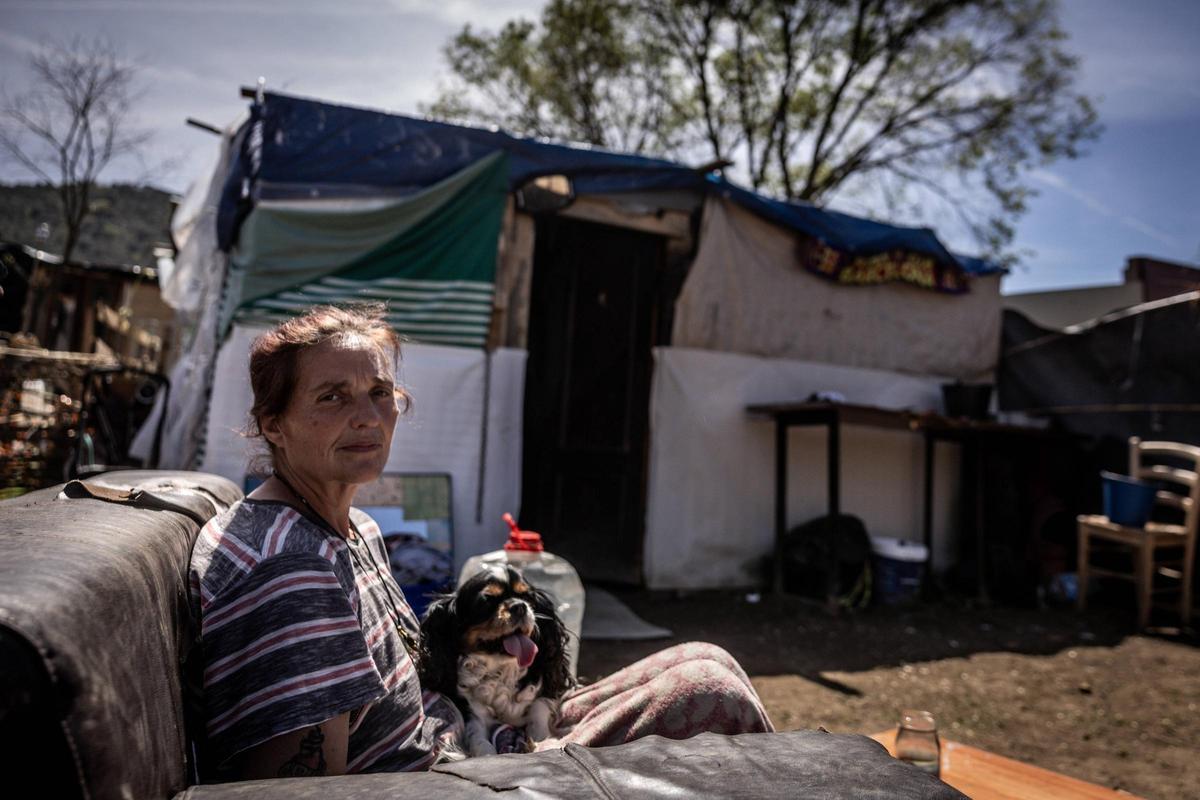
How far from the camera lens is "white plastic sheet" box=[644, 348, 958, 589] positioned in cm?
639

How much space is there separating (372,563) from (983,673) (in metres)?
4.58

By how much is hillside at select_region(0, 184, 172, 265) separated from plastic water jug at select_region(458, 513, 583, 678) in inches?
1057

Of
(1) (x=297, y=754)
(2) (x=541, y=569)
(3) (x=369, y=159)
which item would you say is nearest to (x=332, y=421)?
(1) (x=297, y=754)

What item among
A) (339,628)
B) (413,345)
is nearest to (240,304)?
(413,345)

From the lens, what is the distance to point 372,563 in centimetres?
160

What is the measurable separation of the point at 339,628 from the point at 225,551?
0.26 meters

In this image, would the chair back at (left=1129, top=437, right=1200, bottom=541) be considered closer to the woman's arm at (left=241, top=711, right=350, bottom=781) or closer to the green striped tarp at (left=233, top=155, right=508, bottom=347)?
the green striped tarp at (left=233, top=155, right=508, bottom=347)

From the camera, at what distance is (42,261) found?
49.8ft

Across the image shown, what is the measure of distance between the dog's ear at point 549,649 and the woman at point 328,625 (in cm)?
7

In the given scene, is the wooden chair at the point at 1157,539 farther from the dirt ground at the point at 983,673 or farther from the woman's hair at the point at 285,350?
the woman's hair at the point at 285,350

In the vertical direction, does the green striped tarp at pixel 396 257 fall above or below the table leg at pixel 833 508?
above

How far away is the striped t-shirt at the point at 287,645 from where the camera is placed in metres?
1.16

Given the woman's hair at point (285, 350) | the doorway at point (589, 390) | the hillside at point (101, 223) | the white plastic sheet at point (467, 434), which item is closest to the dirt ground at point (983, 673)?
the doorway at point (589, 390)

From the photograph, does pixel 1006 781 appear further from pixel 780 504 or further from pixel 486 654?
pixel 780 504
